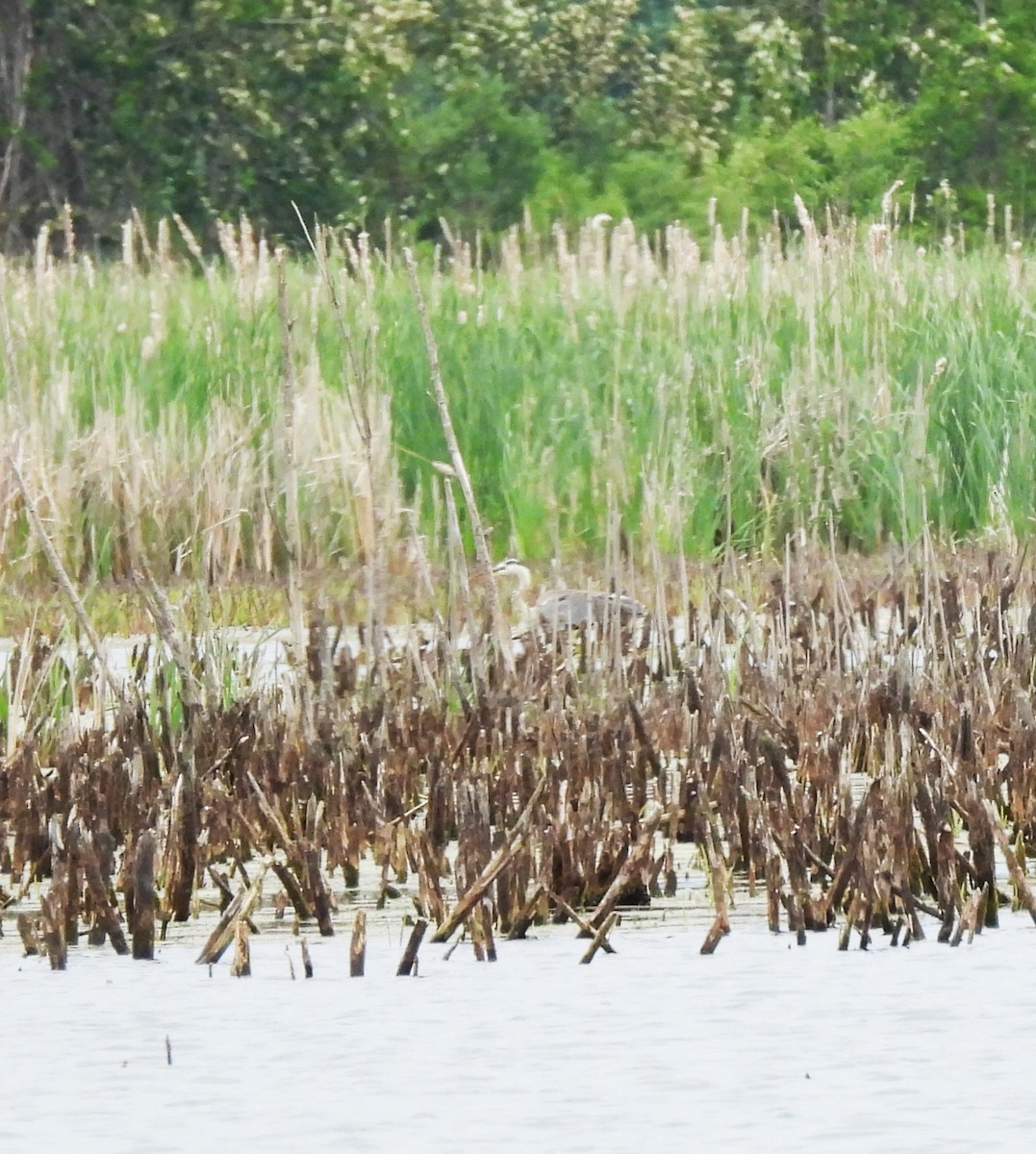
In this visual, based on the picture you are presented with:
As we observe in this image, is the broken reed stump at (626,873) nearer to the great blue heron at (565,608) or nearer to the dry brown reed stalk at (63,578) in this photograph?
the dry brown reed stalk at (63,578)

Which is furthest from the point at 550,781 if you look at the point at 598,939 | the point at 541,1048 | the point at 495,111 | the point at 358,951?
the point at 495,111

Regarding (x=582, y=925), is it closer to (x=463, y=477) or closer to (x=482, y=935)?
(x=482, y=935)

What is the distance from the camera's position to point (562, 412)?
338 inches

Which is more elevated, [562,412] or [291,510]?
[562,412]

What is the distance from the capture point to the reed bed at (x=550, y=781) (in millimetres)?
3777

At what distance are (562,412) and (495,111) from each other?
817 inches

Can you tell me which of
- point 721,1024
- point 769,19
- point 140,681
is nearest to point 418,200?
point 769,19

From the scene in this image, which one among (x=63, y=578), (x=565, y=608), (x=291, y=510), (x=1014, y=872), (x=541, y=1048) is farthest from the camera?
(x=565, y=608)

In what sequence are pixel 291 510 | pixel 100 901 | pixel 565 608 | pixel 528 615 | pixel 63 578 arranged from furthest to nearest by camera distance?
pixel 528 615 < pixel 565 608 < pixel 291 510 < pixel 63 578 < pixel 100 901

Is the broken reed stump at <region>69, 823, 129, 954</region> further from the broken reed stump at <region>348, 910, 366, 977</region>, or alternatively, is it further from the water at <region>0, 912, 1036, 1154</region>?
the broken reed stump at <region>348, 910, 366, 977</region>

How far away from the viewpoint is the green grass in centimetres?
788

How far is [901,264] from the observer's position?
9953 millimetres

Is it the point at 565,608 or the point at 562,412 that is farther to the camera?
the point at 562,412

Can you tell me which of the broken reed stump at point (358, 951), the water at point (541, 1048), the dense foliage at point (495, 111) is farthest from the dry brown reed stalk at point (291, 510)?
the dense foliage at point (495, 111)
